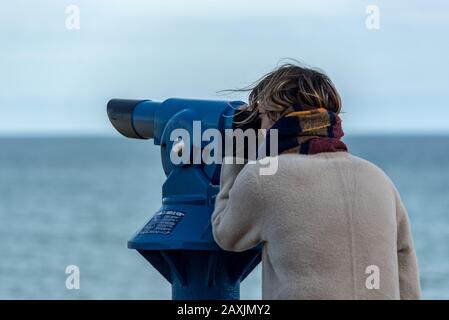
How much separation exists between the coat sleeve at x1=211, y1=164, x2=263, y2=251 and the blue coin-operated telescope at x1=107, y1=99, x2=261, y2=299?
21 centimetres

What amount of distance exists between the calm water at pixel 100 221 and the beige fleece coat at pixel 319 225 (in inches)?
164

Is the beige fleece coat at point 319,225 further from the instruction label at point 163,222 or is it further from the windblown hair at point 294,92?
the instruction label at point 163,222

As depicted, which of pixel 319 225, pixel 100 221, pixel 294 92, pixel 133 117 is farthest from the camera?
pixel 100 221

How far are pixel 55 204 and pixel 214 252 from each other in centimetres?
3646

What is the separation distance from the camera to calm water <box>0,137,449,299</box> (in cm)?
1945

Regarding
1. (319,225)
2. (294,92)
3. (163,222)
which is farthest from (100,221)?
(319,225)

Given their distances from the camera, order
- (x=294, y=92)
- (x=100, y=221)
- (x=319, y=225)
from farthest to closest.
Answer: (x=100, y=221) → (x=294, y=92) → (x=319, y=225)

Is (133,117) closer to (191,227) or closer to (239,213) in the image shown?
(191,227)

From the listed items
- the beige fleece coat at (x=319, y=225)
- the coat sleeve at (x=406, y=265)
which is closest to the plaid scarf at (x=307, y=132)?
the beige fleece coat at (x=319, y=225)

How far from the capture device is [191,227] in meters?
3.27

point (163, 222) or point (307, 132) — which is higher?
point (307, 132)

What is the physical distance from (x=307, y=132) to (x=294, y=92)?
0.38 feet
